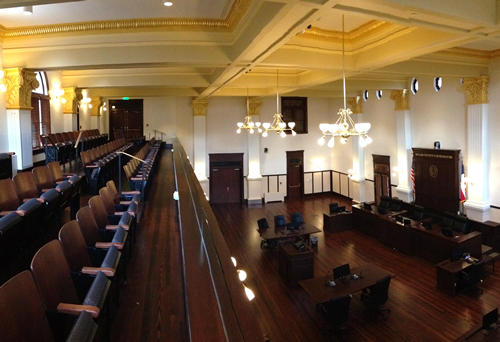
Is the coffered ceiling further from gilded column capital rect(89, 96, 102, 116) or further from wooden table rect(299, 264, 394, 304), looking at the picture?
gilded column capital rect(89, 96, 102, 116)

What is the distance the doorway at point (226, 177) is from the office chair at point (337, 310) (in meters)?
10.2

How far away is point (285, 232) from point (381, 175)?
5.95 metres

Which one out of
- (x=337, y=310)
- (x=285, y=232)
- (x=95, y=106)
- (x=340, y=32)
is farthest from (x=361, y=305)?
(x=95, y=106)

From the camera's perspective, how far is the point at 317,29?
6.20 m

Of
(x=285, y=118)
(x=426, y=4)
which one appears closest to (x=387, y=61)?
(x=426, y=4)

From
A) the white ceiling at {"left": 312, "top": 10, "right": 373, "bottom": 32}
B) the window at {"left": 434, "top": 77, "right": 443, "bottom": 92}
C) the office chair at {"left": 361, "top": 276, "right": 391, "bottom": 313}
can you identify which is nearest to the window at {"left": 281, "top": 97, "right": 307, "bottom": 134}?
the window at {"left": 434, "top": 77, "right": 443, "bottom": 92}

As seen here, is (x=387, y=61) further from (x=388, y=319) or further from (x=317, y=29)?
(x=388, y=319)

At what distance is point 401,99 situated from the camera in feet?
40.0

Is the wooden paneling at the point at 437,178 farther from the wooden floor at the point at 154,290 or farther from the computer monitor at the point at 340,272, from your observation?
the wooden floor at the point at 154,290

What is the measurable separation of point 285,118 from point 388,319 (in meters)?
11.2

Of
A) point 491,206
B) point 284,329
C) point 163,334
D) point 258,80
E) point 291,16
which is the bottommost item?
point 284,329

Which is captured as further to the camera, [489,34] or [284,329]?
[284,329]

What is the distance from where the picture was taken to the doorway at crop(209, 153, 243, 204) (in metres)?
15.6

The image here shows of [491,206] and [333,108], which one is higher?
[333,108]
